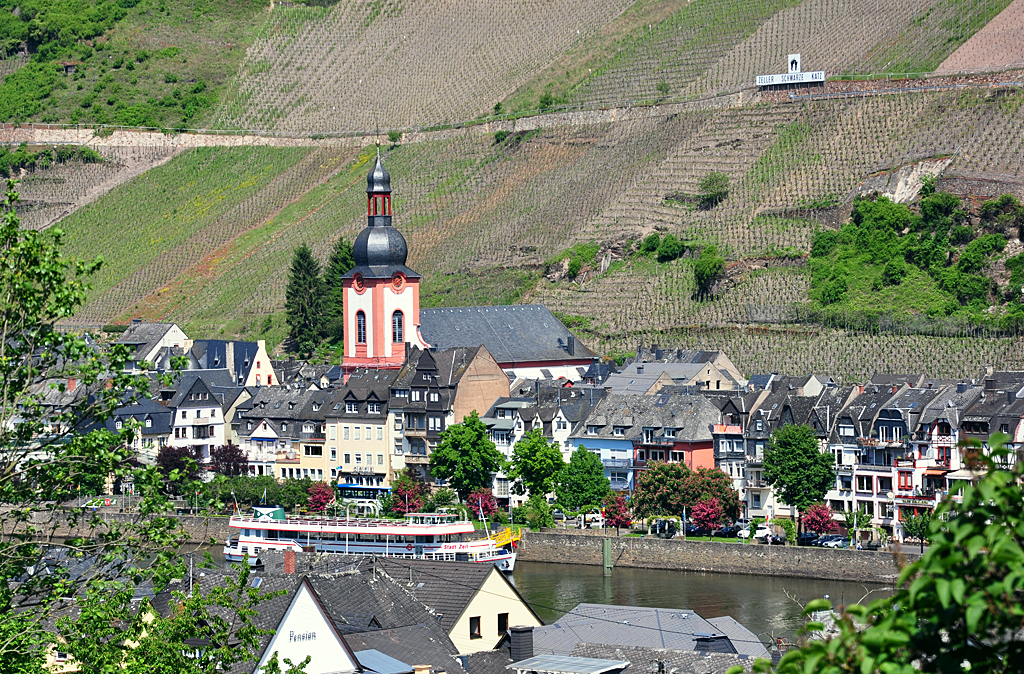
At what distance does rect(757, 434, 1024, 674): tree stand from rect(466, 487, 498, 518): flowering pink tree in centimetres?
6791

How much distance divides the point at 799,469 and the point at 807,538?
3.51 m

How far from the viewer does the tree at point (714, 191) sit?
134500mm

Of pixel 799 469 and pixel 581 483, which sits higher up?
pixel 581 483

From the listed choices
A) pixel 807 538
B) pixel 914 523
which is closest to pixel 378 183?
pixel 807 538

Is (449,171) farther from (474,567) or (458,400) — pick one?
(474,567)

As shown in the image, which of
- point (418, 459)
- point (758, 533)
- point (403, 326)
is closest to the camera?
point (758, 533)

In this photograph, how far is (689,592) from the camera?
209 ft

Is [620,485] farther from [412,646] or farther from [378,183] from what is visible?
[412,646]

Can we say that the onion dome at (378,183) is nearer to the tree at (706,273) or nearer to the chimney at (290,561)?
the tree at (706,273)

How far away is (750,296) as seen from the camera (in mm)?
116250

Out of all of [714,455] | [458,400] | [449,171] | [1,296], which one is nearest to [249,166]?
[449,171]

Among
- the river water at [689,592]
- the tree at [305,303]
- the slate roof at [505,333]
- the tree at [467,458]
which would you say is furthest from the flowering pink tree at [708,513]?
the tree at [305,303]

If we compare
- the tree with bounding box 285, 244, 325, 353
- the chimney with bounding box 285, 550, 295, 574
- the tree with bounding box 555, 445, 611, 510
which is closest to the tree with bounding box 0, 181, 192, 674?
the chimney with bounding box 285, 550, 295, 574

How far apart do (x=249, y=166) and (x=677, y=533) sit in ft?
420
